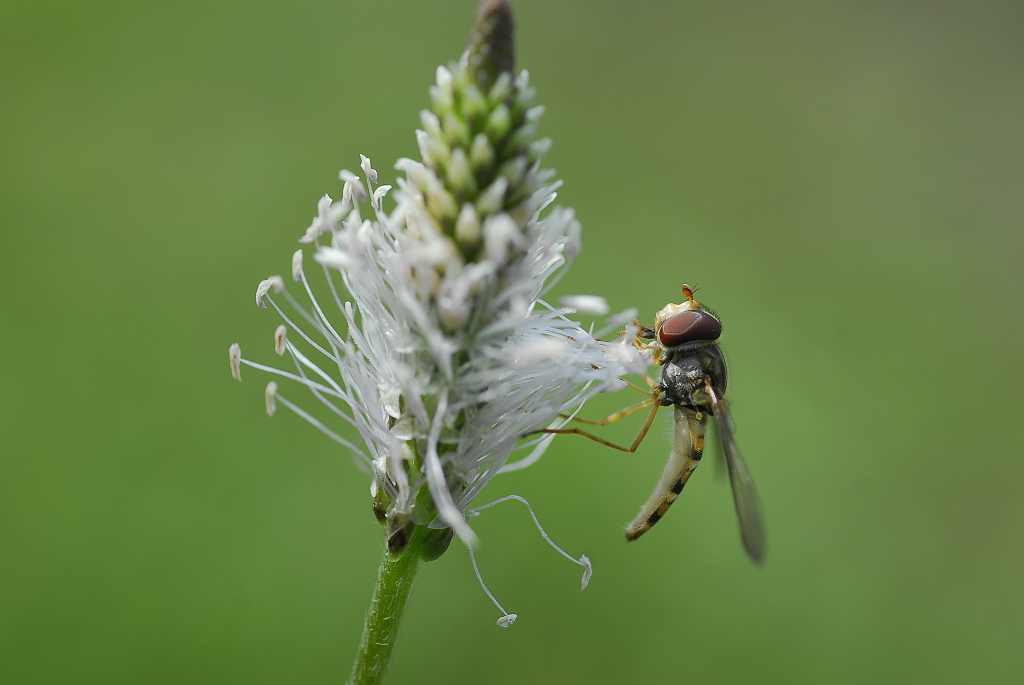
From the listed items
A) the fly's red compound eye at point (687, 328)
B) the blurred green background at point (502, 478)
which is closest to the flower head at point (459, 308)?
the fly's red compound eye at point (687, 328)

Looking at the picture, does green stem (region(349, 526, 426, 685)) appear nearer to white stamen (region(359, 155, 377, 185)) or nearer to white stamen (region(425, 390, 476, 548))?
white stamen (region(425, 390, 476, 548))

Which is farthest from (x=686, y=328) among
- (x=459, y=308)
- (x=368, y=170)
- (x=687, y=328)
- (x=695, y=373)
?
(x=459, y=308)

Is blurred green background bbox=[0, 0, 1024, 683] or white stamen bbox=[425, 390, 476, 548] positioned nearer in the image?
white stamen bbox=[425, 390, 476, 548]

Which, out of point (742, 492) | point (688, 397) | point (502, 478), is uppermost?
point (688, 397)

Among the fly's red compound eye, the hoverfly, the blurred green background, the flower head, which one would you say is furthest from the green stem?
the blurred green background

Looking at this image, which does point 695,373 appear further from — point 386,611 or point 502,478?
point 502,478

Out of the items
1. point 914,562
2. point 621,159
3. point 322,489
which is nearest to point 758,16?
point 621,159

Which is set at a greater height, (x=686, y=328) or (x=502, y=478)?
(x=686, y=328)
